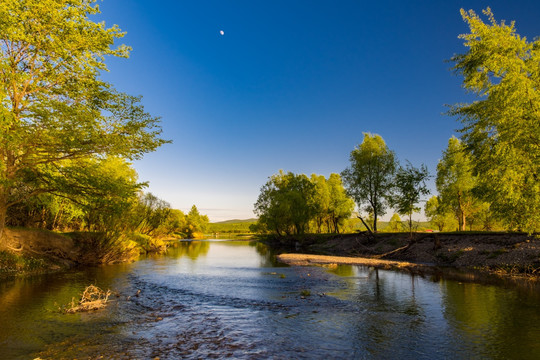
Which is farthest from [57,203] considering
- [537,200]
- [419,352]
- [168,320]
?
[537,200]

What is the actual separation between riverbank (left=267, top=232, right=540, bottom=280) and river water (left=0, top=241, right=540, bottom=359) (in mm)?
7469

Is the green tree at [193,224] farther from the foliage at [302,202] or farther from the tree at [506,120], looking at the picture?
the tree at [506,120]

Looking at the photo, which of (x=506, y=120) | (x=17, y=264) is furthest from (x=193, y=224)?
(x=506, y=120)

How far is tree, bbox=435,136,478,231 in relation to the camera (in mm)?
52188

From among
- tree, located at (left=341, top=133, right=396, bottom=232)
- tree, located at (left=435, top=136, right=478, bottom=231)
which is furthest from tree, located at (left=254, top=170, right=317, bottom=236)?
tree, located at (left=435, top=136, right=478, bottom=231)

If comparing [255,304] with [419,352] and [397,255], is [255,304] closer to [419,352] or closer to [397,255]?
[419,352]

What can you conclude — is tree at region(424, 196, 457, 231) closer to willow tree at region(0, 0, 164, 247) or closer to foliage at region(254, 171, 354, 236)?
foliage at region(254, 171, 354, 236)

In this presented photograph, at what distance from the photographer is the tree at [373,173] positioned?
57719 millimetres

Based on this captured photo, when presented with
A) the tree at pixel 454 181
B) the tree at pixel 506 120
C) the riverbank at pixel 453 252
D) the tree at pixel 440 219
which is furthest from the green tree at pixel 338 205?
the tree at pixel 506 120

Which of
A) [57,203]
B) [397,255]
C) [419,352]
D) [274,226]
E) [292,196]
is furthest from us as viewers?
[274,226]

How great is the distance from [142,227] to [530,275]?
2207 inches

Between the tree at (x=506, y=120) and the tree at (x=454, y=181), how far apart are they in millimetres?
30539

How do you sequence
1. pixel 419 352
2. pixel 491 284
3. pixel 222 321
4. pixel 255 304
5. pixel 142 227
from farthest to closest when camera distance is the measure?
1. pixel 142 227
2. pixel 491 284
3. pixel 255 304
4. pixel 222 321
5. pixel 419 352

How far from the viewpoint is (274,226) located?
252 feet
